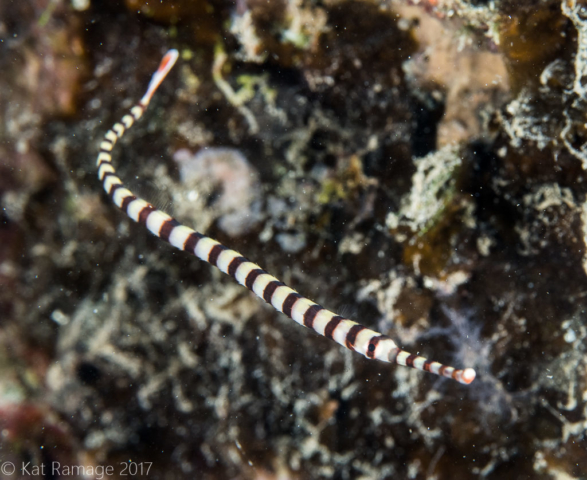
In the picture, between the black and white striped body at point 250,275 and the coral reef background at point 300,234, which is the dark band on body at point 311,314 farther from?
the coral reef background at point 300,234

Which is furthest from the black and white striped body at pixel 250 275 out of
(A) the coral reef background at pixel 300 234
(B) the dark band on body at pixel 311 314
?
Result: (A) the coral reef background at pixel 300 234

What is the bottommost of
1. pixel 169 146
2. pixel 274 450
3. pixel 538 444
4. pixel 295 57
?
pixel 274 450

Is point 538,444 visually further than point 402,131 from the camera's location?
No

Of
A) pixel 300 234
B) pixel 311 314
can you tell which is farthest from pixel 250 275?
pixel 300 234

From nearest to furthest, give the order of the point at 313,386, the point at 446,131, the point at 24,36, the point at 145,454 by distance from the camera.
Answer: the point at 446,131
the point at 313,386
the point at 24,36
the point at 145,454

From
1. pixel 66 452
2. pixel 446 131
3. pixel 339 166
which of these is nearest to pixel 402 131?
pixel 446 131

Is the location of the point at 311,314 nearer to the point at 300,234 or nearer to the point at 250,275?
the point at 250,275

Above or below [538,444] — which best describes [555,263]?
above

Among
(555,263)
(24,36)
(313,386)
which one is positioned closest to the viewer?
(555,263)

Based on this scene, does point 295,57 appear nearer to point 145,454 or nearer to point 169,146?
point 169,146
